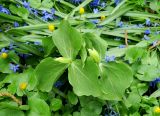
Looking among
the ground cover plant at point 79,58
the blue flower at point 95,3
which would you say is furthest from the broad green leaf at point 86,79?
the blue flower at point 95,3

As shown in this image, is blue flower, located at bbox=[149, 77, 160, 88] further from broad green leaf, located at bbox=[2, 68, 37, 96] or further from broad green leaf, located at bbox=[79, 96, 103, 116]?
broad green leaf, located at bbox=[2, 68, 37, 96]

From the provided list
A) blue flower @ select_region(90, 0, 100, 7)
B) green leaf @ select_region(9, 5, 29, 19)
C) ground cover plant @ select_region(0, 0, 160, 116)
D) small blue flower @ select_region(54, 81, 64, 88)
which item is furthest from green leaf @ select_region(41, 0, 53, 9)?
small blue flower @ select_region(54, 81, 64, 88)

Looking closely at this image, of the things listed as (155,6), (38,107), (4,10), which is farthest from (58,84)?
(155,6)

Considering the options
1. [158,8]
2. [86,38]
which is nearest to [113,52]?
[86,38]

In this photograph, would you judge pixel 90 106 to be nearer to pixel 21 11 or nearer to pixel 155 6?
pixel 21 11

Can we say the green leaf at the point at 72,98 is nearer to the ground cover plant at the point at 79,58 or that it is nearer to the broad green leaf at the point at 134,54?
the ground cover plant at the point at 79,58

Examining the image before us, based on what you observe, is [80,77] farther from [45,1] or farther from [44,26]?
[45,1]
